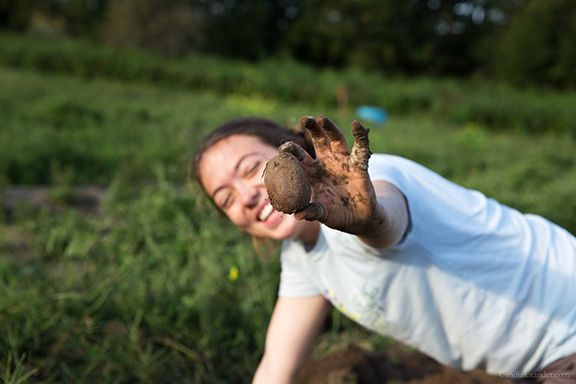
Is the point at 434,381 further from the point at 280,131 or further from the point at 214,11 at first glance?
the point at 214,11

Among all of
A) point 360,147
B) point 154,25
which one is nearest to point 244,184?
point 360,147

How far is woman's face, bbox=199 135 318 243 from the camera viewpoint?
67.2 inches

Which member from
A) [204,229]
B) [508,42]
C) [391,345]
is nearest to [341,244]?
[391,345]

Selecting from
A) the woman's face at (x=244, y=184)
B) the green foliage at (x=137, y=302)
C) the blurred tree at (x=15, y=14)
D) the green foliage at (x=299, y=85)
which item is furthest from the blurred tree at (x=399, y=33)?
the woman's face at (x=244, y=184)

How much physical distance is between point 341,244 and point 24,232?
7.61ft

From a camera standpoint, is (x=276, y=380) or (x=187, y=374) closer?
(x=276, y=380)

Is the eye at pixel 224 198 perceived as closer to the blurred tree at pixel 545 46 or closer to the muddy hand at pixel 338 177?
the muddy hand at pixel 338 177

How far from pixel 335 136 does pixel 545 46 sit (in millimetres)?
18422

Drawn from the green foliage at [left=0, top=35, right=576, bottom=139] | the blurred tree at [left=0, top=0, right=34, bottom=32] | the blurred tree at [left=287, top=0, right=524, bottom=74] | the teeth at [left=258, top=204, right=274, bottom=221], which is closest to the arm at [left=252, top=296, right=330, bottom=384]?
the teeth at [left=258, top=204, right=274, bottom=221]

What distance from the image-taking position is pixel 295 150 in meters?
1.09

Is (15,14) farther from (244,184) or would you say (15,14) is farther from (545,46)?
(244,184)

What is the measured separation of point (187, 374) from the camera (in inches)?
82.9

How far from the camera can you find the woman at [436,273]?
1536 millimetres

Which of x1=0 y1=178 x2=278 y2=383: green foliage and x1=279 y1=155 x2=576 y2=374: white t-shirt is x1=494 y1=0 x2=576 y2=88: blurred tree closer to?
x1=0 y1=178 x2=278 y2=383: green foliage
